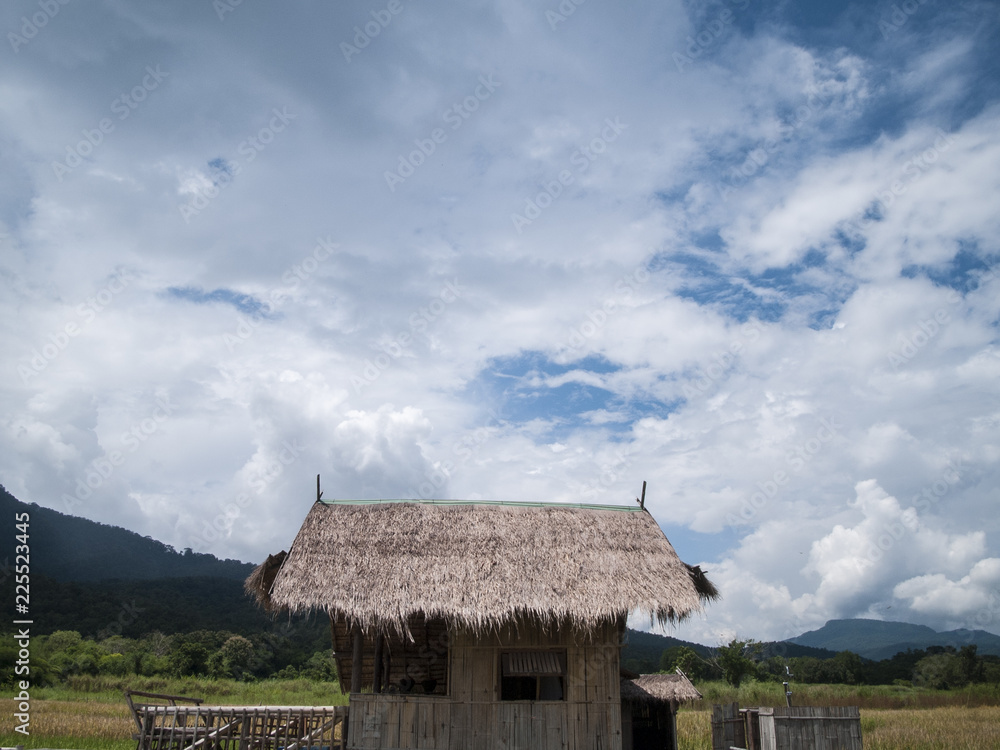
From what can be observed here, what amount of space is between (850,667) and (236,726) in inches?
2072

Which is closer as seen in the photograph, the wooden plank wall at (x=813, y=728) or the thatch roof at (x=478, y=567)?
the thatch roof at (x=478, y=567)

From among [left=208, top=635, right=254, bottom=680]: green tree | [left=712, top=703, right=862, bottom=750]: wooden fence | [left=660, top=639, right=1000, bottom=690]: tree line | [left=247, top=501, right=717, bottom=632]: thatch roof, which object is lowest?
[left=660, top=639, right=1000, bottom=690]: tree line

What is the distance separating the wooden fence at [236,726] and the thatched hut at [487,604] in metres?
0.57

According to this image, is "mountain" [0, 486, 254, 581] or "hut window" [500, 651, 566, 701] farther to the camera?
"mountain" [0, 486, 254, 581]

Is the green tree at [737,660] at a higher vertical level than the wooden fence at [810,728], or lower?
lower

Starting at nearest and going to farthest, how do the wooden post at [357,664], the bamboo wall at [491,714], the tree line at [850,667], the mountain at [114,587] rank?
the bamboo wall at [491,714]
the wooden post at [357,664]
the mountain at [114,587]
the tree line at [850,667]

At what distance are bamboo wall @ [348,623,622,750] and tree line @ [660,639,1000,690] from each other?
1342 inches

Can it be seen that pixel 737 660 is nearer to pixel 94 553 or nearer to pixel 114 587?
pixel 114 587

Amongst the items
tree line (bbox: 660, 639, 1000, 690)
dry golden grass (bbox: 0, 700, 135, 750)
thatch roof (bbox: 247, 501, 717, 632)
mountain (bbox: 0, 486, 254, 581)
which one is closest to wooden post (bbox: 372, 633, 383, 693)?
Answer: thatch roof (bbox: 247, 501, 717, 632)

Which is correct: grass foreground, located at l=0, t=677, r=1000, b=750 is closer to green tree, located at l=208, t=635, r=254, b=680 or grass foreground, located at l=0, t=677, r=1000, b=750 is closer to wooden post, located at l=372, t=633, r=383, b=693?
green tree, located at l=208, t=635, r=254, b=680

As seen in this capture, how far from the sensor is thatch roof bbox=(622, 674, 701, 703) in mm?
16703

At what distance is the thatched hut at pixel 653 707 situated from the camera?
1670cm

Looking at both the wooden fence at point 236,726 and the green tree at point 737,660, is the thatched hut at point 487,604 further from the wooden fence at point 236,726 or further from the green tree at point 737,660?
the green tree at point 737,660

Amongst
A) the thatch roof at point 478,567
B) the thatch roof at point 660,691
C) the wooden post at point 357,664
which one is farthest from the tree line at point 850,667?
the wooden post at point 357,664
